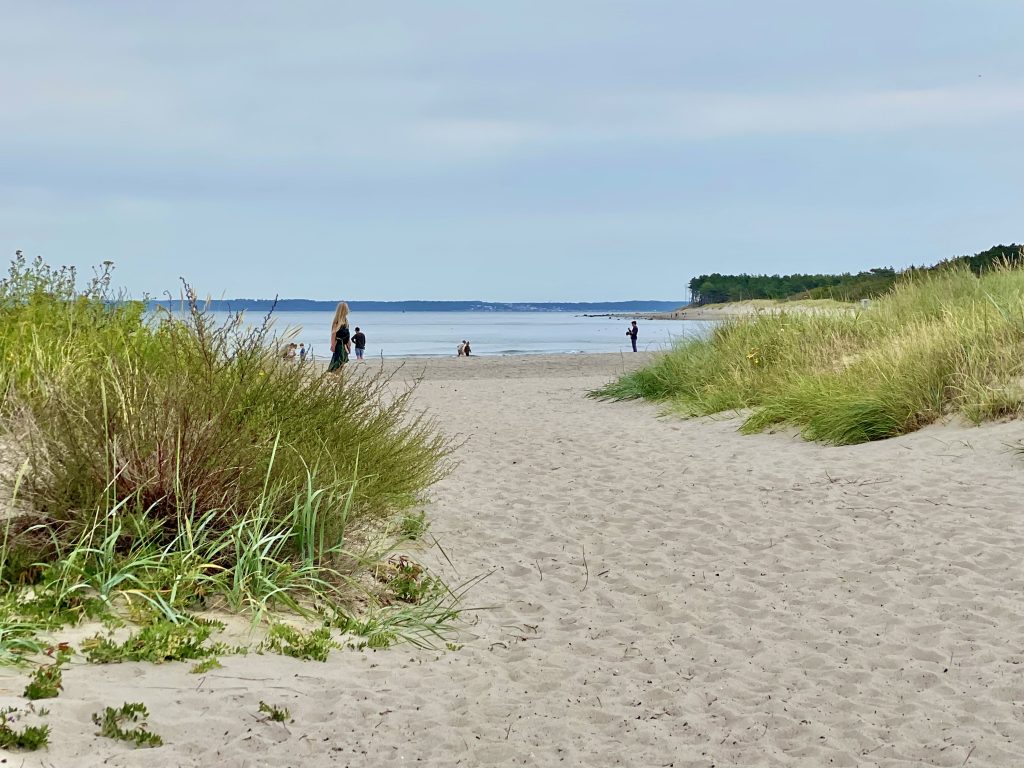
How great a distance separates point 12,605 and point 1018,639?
5.04m

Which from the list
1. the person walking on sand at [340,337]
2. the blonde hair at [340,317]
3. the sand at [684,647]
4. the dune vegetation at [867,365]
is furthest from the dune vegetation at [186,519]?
the blonde hair at [340,317]

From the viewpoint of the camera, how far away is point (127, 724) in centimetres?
389

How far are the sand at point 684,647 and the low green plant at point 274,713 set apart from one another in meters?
0.06


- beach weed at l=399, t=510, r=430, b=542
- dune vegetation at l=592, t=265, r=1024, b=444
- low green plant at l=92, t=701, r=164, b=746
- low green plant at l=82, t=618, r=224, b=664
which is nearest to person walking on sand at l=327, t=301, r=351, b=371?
dune vegetation at l=592, t=265, r=1024, b=444

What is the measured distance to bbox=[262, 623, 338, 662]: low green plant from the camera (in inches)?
191

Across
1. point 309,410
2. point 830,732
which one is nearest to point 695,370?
point 309,410

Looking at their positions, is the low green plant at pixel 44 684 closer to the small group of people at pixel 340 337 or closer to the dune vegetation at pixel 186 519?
the dune vegetation at pixel 186 519

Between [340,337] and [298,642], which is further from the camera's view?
[340,337]

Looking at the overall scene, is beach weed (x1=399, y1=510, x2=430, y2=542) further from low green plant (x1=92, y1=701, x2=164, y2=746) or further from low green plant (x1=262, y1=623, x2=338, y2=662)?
low green plant (x1=92, y1=701, x2=164, y2=746)

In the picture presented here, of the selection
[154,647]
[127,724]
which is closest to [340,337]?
[154,647]

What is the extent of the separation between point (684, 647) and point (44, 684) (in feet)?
10.3

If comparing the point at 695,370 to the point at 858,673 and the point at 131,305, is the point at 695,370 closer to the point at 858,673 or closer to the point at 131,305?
the point at 131,305

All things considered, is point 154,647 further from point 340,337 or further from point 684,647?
point 340,337

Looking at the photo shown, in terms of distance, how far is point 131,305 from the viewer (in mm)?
11703
